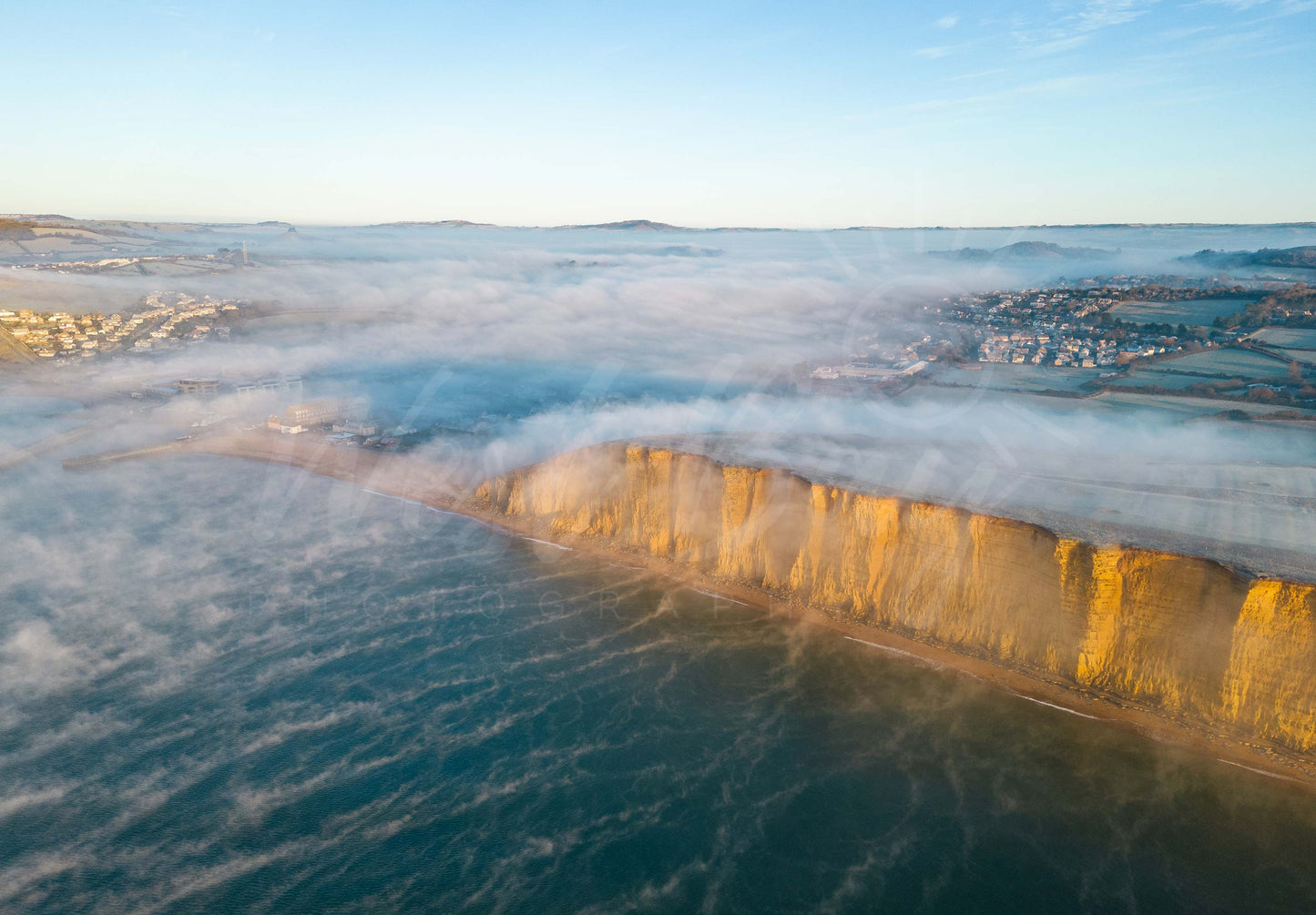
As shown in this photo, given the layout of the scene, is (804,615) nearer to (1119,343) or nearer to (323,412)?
(1119,343)

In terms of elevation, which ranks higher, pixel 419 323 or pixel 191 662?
pixel 419 323

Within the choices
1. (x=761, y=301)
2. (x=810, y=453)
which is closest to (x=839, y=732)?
(x=810, y=453)

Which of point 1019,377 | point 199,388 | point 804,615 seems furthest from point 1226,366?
point 199,388

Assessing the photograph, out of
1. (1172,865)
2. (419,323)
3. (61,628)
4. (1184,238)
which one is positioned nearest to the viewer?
(1172,865)

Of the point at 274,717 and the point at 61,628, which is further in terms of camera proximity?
the point at 61,628

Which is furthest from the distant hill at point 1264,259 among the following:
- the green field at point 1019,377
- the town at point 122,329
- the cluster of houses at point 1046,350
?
the town at point 122,329

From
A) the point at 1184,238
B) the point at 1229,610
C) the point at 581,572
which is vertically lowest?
the point at 581,572

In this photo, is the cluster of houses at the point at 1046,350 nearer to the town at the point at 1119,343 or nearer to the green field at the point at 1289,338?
the town at the point at 1119,343

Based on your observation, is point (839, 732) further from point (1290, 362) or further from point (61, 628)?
point (1290, 362)
